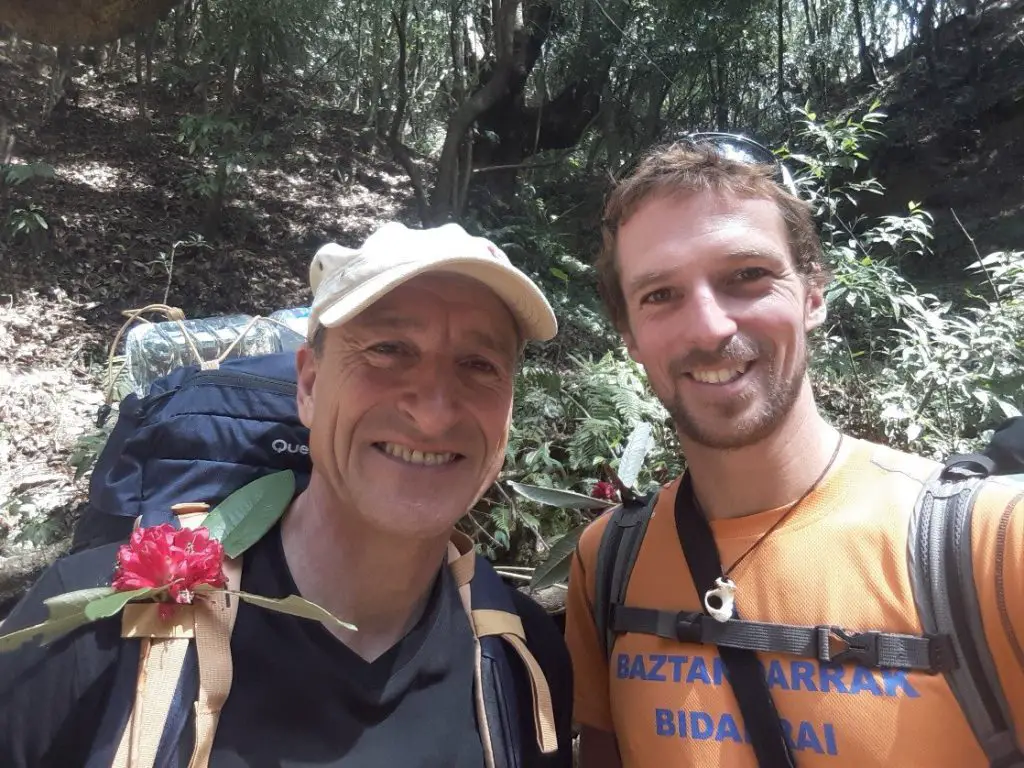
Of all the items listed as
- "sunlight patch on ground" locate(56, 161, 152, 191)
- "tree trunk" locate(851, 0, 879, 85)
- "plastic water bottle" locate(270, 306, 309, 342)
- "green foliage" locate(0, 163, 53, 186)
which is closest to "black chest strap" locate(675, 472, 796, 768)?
"plastic water bottle" locate(270, 306, 309, 342)

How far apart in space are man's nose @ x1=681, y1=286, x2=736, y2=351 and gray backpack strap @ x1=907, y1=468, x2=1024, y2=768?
548 millimetres

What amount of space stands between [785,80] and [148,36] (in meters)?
10.7

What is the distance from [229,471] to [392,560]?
0.45 m

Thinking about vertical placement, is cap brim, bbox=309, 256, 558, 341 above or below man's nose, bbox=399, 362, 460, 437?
above

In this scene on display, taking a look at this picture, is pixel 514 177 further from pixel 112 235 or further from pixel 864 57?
pixel 864 57

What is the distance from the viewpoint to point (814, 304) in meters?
1.91

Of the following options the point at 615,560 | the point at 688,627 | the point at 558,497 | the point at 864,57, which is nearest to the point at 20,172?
the point at 558,497

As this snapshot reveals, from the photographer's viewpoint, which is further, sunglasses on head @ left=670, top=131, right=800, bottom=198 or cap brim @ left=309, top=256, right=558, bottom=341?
sunglasses on head @ left=670, top=131, right=800, bottom=198

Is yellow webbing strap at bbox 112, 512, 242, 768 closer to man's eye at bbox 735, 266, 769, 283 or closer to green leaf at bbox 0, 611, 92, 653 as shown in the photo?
green leaf at bbox 0, 611, 92, 653

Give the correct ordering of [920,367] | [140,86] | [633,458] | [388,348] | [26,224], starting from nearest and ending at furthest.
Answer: [388,348], [633,458], [920,367], [26,224], [140,86]

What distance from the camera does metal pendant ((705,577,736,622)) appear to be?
5.00ft

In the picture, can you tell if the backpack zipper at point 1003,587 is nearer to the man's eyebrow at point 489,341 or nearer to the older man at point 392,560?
the older man at point 392,560

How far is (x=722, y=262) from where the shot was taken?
1.70 meters

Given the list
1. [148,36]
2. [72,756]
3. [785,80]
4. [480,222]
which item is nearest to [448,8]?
[480,222]
